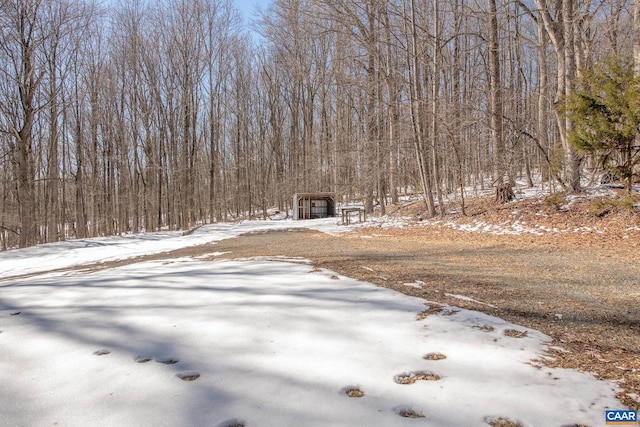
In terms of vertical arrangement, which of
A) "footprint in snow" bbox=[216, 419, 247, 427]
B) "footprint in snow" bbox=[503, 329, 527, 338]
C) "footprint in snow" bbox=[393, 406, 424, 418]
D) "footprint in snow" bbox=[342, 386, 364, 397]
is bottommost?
"footprint in snow" bbox=[503, 329, 527, 338]

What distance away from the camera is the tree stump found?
11641mm

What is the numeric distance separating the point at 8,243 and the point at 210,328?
1070 inches

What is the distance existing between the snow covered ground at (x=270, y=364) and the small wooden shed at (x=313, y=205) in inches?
743

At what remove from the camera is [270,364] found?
1.98 m

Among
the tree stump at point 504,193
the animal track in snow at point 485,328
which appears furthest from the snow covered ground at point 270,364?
the tree stump at point 504,193

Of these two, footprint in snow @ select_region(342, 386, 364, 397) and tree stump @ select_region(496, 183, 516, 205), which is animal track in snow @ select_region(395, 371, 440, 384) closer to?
footprint in snow @ select_region(342, 386, 364, 397)

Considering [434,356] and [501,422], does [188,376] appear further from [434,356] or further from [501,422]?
[501,422]

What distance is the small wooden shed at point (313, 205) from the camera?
22.2m

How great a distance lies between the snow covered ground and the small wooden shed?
18.9 meters

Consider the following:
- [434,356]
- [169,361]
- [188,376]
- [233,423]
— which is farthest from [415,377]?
[169,361]

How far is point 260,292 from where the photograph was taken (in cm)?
336

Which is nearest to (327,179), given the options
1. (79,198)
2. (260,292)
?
(79,198)

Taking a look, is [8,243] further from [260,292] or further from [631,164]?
[631,164]

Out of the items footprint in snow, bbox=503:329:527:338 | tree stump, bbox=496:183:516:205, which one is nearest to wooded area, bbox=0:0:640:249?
tree stump, bbox=496:183:516:205
